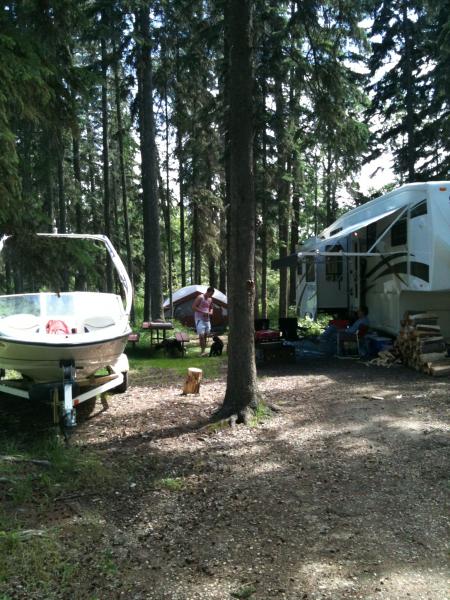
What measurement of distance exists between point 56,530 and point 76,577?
25.0 inches

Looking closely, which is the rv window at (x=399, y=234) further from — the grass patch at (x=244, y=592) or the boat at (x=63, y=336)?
the grass patch at (x=244, y=592)

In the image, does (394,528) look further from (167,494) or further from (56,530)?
(56,530)

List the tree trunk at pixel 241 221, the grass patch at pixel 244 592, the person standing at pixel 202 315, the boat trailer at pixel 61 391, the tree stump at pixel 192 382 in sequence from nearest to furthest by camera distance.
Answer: the grass patch at pixel 244 592 → the boat trailer at pixel 61 391 → the tree trunk at pixel 241 221 → the tree stump at pixel 192 382 → the person standing at pixel 202 315

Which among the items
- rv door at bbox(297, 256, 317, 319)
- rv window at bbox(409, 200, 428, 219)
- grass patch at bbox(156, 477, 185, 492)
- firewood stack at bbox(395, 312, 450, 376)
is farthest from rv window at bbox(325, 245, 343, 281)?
grass patch at bbox(156, 477, 185, 492)

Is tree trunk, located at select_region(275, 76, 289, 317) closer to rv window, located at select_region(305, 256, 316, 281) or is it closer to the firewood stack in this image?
rv window, located at select_region(305, 256, 316, 281)

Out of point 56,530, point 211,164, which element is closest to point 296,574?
point 56,530

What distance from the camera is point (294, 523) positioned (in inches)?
157

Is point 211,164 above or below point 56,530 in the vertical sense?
above

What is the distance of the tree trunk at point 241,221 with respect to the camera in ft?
22.4

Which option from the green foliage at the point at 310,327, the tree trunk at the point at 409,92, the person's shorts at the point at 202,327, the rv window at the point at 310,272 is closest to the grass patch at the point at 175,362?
the person's shorts at the point at 202,327

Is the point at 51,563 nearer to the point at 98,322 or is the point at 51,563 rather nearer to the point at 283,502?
the point at 283,502

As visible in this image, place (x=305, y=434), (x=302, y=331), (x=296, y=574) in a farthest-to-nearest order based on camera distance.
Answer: (x=302, y=331) → (x=305, y=434) → (x=296, y=574)

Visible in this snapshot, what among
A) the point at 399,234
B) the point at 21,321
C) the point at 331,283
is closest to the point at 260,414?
the point at 21,321

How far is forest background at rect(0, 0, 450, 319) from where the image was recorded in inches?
Answer: 215
